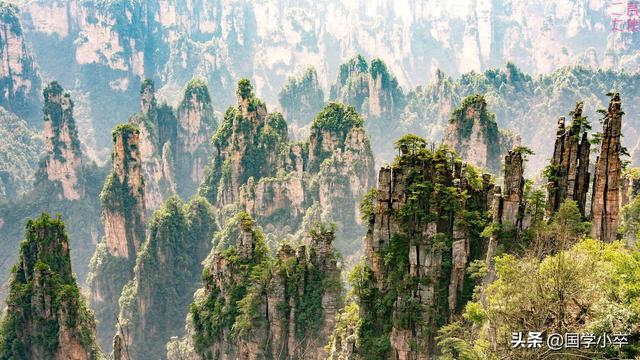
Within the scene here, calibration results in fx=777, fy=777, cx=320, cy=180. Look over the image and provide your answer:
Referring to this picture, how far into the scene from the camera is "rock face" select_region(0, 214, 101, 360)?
2023 inches

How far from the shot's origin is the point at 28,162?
124 meters

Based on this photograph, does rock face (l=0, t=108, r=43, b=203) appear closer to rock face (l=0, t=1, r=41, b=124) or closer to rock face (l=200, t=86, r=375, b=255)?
rock face (l=0, t=1, r=41, b=124)

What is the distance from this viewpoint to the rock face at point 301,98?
463ft

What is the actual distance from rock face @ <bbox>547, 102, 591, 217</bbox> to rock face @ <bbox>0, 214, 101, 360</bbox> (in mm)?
32586

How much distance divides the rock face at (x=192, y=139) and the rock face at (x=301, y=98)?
24.8m

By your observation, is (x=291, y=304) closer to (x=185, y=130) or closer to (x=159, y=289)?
(x=159, y=289)

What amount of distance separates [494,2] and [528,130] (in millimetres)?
83414

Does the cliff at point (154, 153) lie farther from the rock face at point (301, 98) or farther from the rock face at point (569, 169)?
the rock face at point (569, 169)

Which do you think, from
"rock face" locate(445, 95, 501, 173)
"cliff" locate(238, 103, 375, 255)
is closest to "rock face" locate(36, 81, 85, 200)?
"cliff" locate(238, 103, 375, 255)

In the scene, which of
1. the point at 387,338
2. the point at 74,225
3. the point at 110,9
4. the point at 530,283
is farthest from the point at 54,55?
the point at 530,283

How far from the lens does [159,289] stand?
76750mm

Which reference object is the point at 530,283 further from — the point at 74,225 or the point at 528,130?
the point at 528,130

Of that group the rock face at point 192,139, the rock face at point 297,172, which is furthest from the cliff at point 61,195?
the rock face at point 297,172

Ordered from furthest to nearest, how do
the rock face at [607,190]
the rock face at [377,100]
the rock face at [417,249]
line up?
the rock face at [377,100]
the rock face at [417,249]
the rock face at [607,190]
